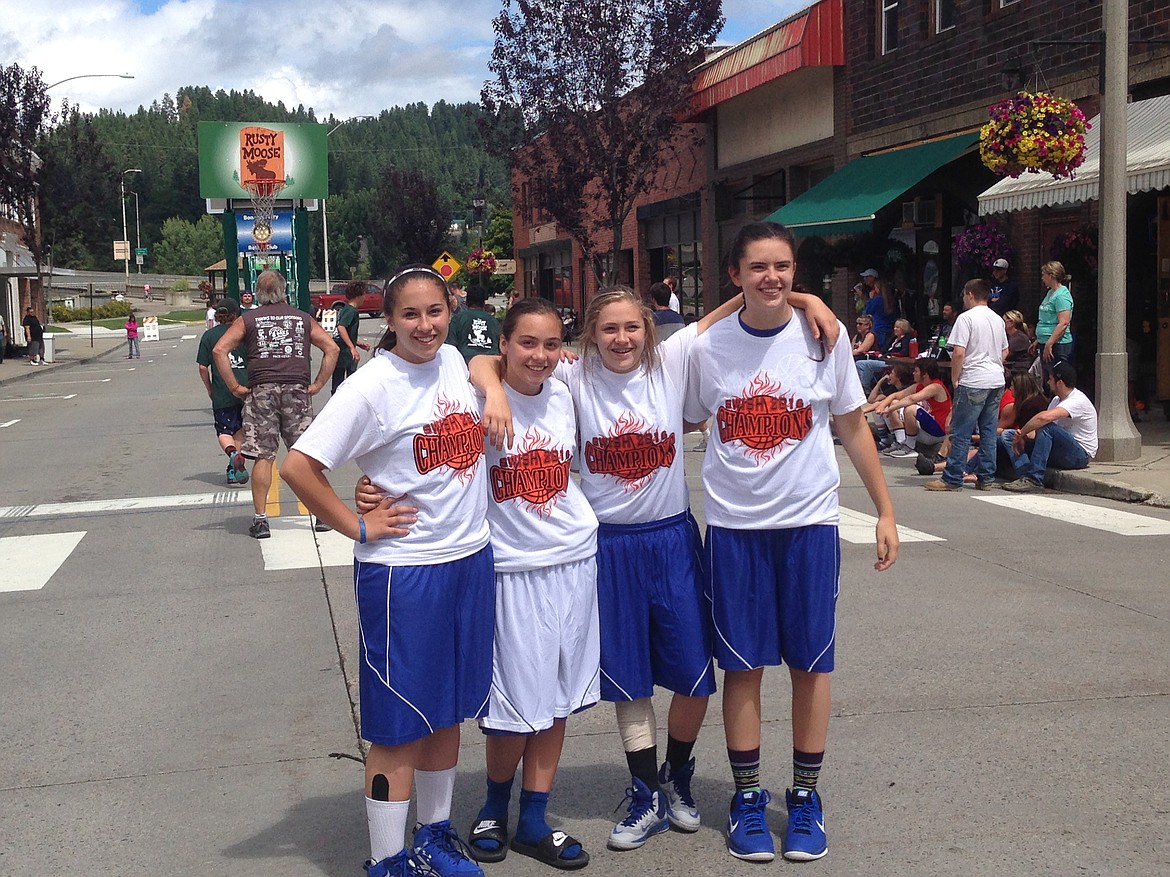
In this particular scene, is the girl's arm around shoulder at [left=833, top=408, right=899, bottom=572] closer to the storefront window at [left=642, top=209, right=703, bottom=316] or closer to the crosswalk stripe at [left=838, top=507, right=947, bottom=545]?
the crosswalk stripe at [left=838, top=507, right=947, bottom=545]

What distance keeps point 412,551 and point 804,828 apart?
145 cm

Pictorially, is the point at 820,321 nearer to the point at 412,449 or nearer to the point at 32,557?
the point at 412,449

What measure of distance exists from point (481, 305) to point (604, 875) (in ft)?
27.2

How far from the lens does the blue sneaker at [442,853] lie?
3.70 metres

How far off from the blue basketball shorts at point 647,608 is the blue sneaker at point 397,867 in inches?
28.9

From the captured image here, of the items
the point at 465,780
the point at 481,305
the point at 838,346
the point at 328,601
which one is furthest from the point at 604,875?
the point at 481,305

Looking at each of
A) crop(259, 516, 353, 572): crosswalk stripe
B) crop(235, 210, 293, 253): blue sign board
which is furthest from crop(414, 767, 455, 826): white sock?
crop(235, 210, 293, 253): blue sign board

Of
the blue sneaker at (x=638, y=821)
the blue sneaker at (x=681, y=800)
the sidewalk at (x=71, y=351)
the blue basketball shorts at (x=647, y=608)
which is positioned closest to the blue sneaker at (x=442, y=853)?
the blue sneaker at (x=638, y=821)

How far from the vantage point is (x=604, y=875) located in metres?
3.86

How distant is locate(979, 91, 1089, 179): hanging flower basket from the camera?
1277 cm

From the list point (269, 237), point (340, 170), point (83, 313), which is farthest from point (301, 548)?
point (340, 170)

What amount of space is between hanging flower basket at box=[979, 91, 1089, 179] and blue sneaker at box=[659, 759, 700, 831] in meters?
10.2

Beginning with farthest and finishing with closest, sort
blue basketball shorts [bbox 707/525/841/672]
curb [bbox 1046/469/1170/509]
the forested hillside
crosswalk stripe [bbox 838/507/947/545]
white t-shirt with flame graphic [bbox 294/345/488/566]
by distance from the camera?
the forested hillside < curb [bbox 1046/469/1170/509] < crosswalk stripe [bbox 838/507/947/545] < blue basketball shorts [bbox 707/525/841/672] < white t-shirt with flame graphic [bbox 294/345/488/566]

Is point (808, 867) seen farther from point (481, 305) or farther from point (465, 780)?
point (481, 305)
